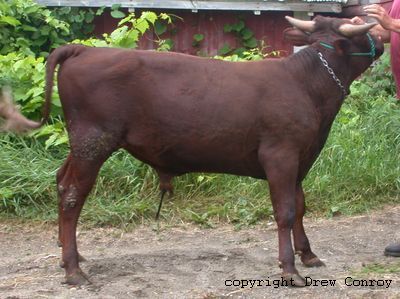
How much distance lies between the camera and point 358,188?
748 cm

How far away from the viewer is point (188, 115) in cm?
495

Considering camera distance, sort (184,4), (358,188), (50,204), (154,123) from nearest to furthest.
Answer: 1. (154,123)
2. (50,204)
3. (358,188)
4. (184,4)

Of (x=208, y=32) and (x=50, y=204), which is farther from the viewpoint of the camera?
(x=208, y=32)

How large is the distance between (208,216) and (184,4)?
447 centimetres

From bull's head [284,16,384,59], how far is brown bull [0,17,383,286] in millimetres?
30

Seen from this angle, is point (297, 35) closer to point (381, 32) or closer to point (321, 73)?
point (321, 73)

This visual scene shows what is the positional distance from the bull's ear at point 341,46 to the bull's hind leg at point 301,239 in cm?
98

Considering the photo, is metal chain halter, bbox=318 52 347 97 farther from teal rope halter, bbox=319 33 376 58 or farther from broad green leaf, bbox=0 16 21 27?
broad green leaf, bbox=0 16 21 27

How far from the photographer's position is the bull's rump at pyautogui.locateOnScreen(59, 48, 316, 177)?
4898 mm

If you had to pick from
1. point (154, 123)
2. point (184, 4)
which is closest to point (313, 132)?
point (154, 123)

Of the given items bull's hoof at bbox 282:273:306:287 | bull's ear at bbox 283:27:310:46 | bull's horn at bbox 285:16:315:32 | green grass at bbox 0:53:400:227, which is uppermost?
bull's horn at bbox 285:16:315:32

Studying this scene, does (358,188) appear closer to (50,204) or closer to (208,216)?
(208,216)

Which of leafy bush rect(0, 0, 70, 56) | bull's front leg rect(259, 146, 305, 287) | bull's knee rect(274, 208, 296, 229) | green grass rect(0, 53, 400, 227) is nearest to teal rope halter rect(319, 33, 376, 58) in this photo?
bull's front leg rect(259, 146, 305, 287)

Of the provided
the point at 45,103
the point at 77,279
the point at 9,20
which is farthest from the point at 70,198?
the point at 9,20
